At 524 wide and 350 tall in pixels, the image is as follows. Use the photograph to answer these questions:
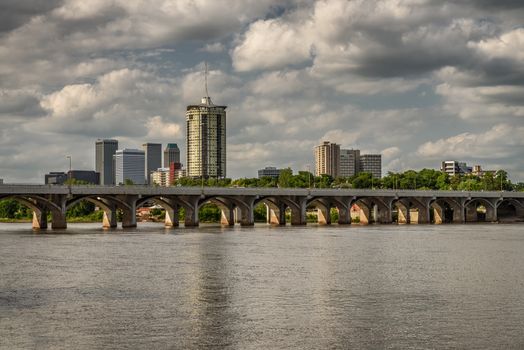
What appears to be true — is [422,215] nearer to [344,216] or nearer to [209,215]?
[344,216]

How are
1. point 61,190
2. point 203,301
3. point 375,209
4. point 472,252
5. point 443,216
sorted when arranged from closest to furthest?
point 203,301, point 472,252, point 61,190, point 375,209, point 443,216

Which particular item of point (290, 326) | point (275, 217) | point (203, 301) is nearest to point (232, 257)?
point (203, 301)

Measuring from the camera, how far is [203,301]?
134 feet

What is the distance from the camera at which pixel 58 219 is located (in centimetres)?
12825

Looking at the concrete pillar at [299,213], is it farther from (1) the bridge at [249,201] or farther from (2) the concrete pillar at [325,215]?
A: (2) the concrete pillar at [325,215]

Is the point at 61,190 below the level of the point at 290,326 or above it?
above

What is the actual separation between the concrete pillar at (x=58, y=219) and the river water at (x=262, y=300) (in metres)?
55.1

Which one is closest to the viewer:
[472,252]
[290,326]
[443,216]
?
[290,326]

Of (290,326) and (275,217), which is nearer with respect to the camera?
(290,326)

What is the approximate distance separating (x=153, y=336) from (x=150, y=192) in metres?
105

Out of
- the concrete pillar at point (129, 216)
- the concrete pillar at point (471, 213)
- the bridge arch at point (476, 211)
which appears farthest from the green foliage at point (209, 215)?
the concrete pillar at point (471, 213)

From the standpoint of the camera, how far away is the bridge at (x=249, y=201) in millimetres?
126438

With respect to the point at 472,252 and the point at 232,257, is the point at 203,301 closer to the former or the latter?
the point at 232,257

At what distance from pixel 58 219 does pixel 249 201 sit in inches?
1567
